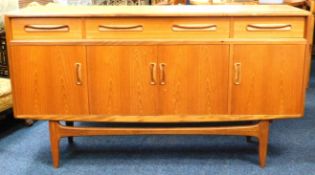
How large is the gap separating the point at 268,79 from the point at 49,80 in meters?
1.11

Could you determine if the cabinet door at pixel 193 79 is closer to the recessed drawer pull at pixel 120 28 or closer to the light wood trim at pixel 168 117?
the light wood trim at pixel 168 117

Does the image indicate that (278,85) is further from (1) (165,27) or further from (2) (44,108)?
(2) (44,108)

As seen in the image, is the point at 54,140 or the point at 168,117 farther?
the point at 54,140

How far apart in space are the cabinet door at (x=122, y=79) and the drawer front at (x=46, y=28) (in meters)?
0.12

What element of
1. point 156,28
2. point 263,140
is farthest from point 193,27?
point 263,140

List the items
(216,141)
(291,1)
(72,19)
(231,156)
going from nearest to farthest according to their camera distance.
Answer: (72,19) → (231,156) → (216,141) → (291,1)

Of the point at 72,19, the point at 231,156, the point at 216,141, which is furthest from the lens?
the point at 216,141

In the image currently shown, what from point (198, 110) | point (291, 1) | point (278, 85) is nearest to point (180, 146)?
point (198, 110)

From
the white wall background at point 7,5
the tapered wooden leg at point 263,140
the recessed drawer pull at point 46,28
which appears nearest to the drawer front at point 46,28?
the recessed drawer pull at point 46,28

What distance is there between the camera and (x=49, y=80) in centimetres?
228

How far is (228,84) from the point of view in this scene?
2275mm

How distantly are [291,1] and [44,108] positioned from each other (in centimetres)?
261

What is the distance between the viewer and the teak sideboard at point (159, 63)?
2209 millimetres

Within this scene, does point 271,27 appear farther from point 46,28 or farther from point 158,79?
point 46,28
